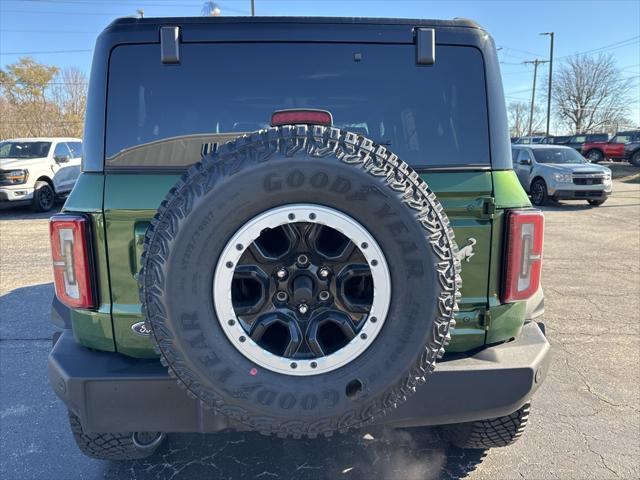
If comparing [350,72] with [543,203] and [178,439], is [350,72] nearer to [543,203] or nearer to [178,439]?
[178,439]

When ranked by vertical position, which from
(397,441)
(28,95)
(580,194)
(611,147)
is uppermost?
(28,95)

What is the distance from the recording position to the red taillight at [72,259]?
6.08 feet

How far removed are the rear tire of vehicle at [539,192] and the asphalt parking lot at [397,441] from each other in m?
8.77

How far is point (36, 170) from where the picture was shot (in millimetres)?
11023

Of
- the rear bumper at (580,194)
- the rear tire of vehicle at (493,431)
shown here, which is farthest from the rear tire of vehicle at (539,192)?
the rear tire of vehicle at (493,431)

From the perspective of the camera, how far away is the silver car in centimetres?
1223

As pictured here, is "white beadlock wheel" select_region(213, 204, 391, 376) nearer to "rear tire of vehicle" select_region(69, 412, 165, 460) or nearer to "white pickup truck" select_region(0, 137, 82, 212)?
"rear tire of vehicle" select_region(69, 412, 165, 460)

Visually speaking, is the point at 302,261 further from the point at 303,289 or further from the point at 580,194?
the point at 580,194

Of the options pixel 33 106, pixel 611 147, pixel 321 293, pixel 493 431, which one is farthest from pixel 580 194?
pixel 33 106

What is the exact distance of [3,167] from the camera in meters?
10.5

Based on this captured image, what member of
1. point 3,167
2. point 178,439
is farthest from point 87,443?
point 3,167

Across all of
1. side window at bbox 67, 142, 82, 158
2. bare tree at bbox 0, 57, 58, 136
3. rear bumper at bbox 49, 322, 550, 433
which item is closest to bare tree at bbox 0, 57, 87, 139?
bare tree at bbox 0, 57, 58, 136

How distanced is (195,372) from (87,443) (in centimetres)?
111

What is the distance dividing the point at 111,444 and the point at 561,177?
12.7 m
